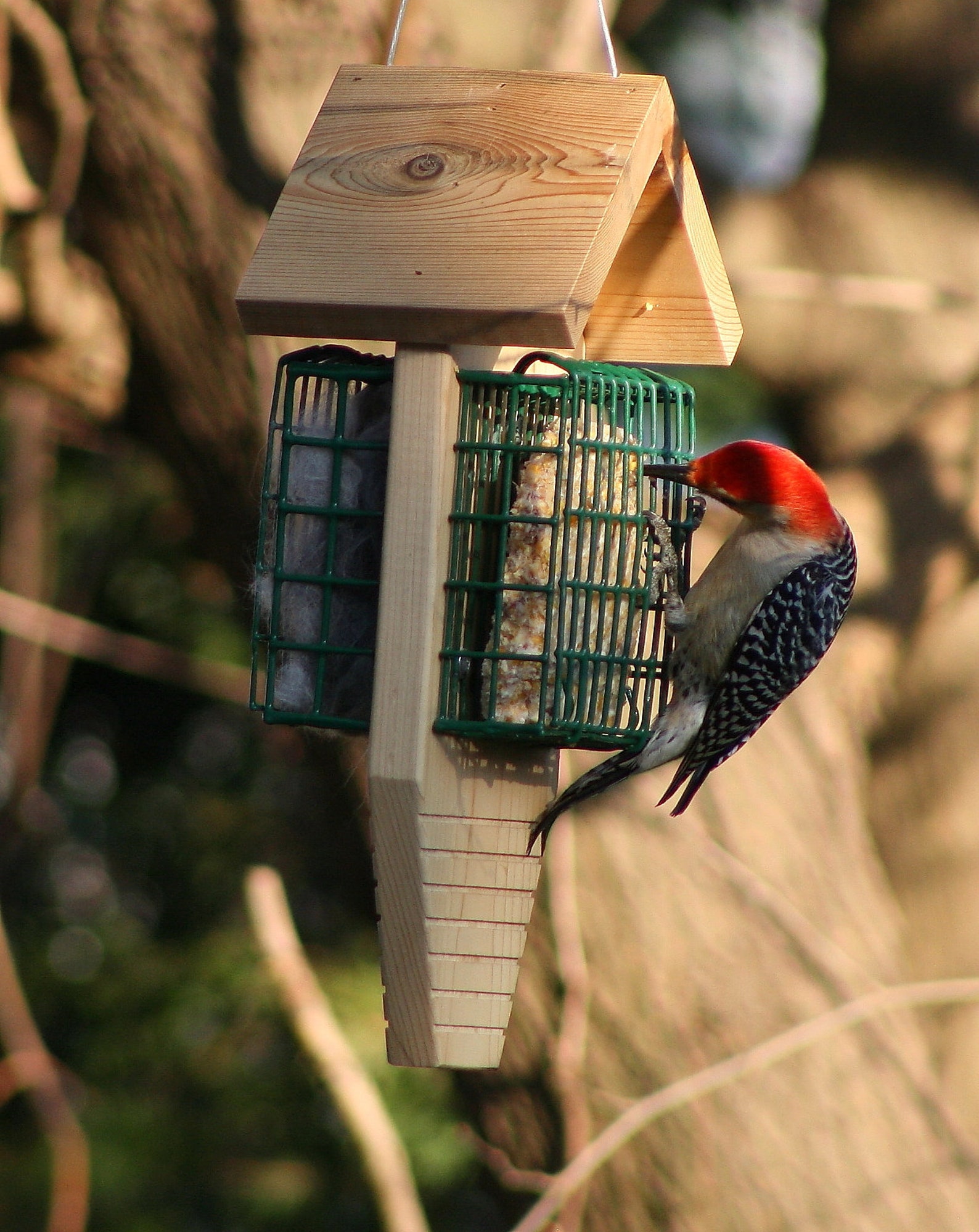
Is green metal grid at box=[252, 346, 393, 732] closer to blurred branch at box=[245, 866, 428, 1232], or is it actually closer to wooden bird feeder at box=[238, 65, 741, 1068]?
wooden bird feeder at box=[238, 65, 741, 1068]

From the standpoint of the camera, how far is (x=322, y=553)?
225cm

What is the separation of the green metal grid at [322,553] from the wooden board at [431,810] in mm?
208

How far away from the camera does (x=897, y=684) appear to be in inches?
180

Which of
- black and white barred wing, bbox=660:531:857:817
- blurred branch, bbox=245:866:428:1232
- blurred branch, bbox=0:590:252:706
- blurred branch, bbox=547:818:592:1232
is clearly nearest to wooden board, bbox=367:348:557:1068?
black and white barred wing, bbox=660:531:857:817

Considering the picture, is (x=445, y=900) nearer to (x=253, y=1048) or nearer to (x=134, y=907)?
(x=253, y=1048)

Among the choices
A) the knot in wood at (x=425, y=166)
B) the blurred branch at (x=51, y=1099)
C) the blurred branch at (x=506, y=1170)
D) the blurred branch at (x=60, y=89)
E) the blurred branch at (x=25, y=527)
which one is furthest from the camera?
the blurred branch at (x=25, y=527)

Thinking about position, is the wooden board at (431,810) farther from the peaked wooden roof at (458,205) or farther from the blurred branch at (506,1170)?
the blurred branch at (506,1170)

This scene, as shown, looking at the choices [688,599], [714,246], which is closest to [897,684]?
[688,599]

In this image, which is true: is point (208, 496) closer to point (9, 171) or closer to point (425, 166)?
point (9, 171)

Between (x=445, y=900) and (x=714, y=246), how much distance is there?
1.35 m

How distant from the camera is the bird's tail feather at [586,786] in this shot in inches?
85.7

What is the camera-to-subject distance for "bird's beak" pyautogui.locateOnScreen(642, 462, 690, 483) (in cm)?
241

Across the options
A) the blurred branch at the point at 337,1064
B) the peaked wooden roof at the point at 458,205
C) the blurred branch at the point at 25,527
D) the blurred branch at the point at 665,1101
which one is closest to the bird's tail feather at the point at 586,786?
the peaked wooden roof at the point at 458,205

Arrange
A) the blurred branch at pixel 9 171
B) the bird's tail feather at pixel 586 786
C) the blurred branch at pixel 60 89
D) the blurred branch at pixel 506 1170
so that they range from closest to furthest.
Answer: the bird's tail feather at pixel 586 786
the blurred branch at pixel 506 1170
the blurred branch at pixel 60 89
the blurred branch at pixel 9 171
